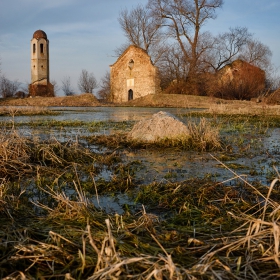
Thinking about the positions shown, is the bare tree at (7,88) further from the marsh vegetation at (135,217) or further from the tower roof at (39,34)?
the marsh vegetation at (135,217)

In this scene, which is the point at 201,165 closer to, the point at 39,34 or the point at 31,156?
the point at 31,156

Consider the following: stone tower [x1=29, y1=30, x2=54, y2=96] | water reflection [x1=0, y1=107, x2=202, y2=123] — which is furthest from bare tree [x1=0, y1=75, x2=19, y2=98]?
water reflection [x1=0, y1=107, x2=202, y2=123]

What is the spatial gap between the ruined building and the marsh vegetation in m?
30.5

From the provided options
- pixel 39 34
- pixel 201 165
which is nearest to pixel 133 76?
pixel 39 34

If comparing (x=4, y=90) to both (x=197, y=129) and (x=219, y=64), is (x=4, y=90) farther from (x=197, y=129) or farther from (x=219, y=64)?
(x=197, y=129)

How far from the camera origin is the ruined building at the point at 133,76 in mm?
35156

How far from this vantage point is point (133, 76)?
36.2m

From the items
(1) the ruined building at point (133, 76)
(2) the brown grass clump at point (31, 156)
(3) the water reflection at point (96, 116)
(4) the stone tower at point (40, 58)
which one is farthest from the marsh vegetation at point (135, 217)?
(4) the stone tower at point (40, 58)

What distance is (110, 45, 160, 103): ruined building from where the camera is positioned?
35.2 m

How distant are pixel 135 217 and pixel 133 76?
113 feet

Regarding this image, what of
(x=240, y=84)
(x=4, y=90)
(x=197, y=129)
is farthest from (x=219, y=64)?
(x=197, y=129)

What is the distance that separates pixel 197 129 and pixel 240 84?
2602cm

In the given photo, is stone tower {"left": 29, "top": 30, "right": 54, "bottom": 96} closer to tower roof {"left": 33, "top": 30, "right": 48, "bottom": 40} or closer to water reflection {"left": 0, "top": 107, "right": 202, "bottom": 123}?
tower roof {"left": 33, "top": 30, "right": 48, "bottom": 40}

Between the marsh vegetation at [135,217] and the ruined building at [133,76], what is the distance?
99.9 ft
